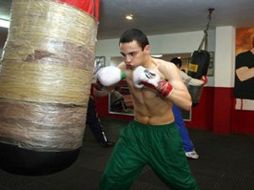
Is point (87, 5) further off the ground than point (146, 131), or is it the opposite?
point (87, 5)

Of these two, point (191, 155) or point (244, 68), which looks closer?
point (191, 155)

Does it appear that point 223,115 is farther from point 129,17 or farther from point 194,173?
point 194,173

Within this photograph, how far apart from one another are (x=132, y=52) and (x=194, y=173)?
6.11 ft

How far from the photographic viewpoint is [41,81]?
1.15 m

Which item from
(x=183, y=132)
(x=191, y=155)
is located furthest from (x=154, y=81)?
(x=191, y=155)

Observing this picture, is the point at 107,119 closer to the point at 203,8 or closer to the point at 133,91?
the point at 203,8

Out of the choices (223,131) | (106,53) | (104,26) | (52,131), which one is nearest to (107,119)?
(106,53)

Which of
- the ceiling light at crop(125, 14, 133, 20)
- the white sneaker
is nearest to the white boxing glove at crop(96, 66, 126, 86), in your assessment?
the white sneaker

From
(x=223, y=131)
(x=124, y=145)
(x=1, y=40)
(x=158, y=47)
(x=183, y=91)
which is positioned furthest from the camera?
(x=1, y=40)

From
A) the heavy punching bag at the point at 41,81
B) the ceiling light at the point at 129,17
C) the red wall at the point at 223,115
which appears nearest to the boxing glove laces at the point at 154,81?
the heavy punching bag at the point at 41,81

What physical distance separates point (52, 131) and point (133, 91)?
2.35ft

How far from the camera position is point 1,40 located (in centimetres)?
809

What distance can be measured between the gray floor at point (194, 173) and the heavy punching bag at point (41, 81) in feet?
4.83

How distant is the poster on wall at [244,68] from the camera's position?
17.2 feet
